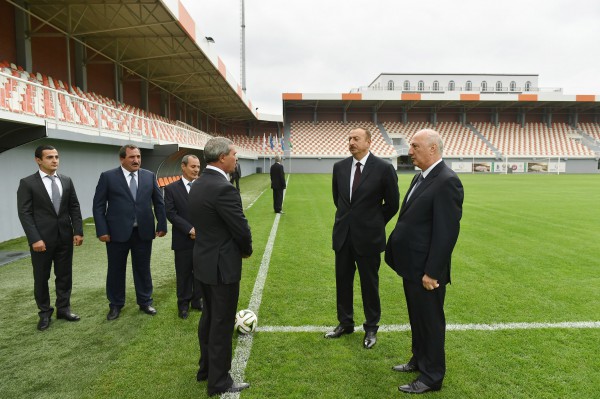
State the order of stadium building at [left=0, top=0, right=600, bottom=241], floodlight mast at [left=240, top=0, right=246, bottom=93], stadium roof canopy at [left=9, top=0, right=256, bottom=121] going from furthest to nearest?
floodlight mast at [left=240, top=0, right=246, bottom=93] < stadium roof canopy at [left=9, top=0, right=256, bottom=121] < stadium building at [left=0, top=0, right=600, bottom=241]

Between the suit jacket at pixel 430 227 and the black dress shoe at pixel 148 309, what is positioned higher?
the suit jacket at pixel 430 227

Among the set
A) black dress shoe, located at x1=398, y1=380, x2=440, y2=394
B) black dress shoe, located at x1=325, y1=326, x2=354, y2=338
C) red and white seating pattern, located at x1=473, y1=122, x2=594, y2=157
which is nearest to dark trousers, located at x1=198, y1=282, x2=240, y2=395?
black dress shoe, located at x1=325, y1=326, x2=354, y2=338

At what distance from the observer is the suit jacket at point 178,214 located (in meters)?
4.59

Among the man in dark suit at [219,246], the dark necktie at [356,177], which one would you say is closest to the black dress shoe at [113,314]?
the man in dark suit at [219,246]

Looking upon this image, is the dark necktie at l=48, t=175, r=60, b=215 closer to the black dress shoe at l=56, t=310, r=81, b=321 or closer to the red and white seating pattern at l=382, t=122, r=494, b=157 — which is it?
the black dress shoe at l=56, t=310, r=81, b=321

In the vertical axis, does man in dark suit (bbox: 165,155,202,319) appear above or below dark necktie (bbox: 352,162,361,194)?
below

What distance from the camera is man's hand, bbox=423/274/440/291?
289cm

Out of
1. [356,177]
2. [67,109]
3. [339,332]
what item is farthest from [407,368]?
[67,109]

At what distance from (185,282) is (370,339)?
2215 millimetres

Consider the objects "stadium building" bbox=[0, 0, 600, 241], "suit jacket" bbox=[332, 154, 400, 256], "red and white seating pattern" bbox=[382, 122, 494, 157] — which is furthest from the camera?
"red and white seating pattern" bbox=[382, 122, 494, 157]

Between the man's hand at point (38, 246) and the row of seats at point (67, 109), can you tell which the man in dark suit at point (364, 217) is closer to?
the man's hand at point (38, 246)

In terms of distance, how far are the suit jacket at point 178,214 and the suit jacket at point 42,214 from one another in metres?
1.03

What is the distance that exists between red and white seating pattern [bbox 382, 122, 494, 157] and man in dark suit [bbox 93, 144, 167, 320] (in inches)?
1728

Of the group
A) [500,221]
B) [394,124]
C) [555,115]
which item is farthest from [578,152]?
[500,221]
